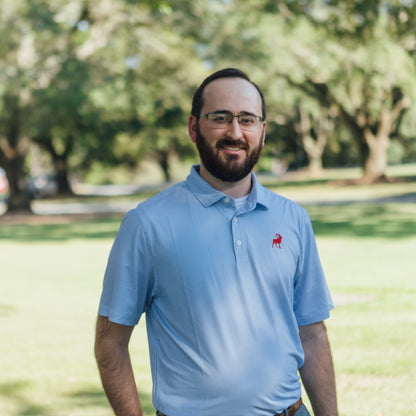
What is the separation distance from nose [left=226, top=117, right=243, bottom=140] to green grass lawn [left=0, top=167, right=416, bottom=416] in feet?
10.7

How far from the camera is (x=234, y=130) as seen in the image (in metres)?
2.50

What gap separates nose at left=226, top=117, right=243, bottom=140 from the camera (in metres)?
2.50

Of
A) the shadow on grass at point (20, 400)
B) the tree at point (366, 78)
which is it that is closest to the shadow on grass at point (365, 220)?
the tree at point (366, 78)

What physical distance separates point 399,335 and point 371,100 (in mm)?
35814

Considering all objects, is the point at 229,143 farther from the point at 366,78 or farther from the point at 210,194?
the point at 366,78

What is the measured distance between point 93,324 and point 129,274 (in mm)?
6006

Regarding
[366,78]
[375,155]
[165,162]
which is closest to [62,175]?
[375,155]

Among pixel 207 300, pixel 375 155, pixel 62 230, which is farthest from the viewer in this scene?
pixel 375 155

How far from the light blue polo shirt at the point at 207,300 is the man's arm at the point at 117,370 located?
2.8 inches

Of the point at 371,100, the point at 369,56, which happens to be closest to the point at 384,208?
the point at 369,56

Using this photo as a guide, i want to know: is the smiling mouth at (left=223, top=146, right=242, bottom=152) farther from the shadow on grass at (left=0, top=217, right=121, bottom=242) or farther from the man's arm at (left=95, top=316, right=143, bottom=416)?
the shadow on grass at (left=0, top=217, right=121, bottom=242)

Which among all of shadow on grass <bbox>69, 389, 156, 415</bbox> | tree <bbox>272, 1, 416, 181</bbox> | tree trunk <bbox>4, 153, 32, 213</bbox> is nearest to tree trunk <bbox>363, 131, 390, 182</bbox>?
tree <bbox>272, 1, 416, 181</bbox>

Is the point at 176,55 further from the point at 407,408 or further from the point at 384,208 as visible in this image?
the point at 407,408

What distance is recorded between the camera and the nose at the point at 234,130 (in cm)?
250
